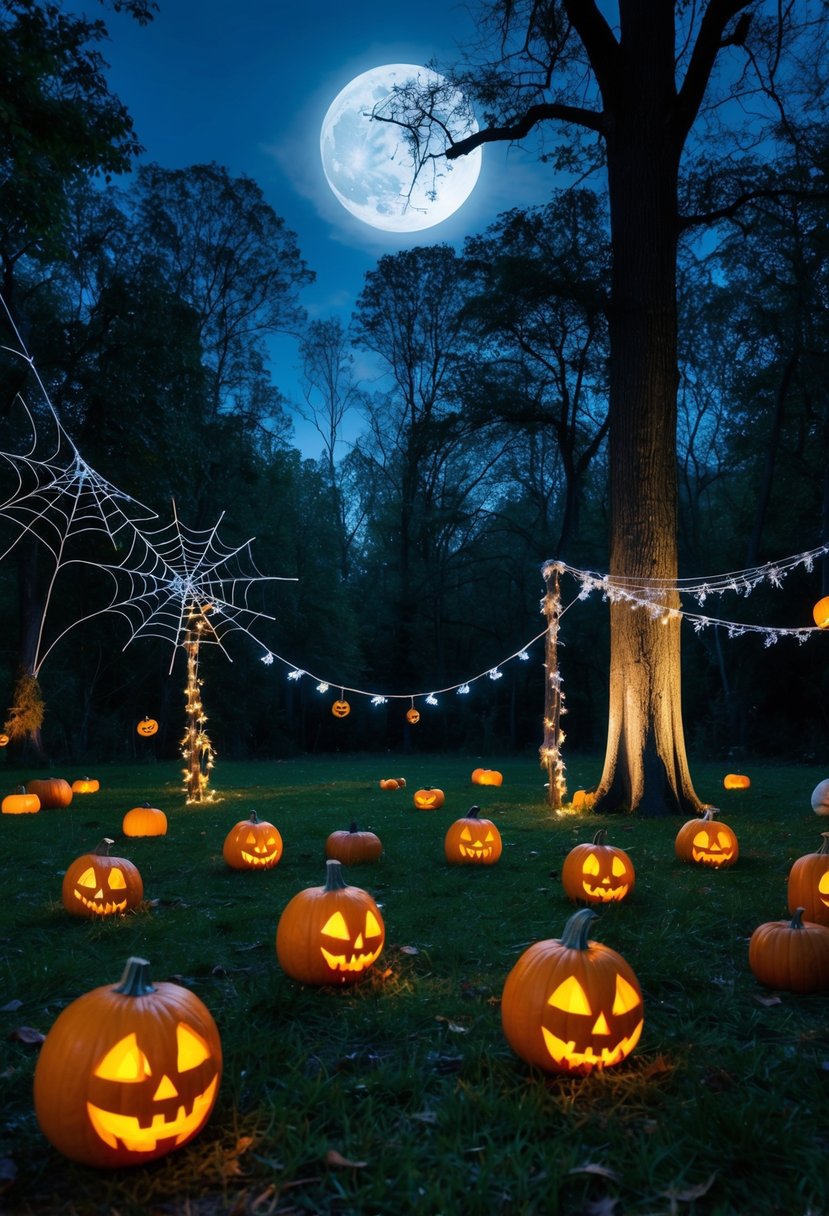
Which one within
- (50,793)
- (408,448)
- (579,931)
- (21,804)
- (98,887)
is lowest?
(21,804)

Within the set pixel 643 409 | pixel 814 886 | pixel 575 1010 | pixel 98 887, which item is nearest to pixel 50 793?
pixel 98 887

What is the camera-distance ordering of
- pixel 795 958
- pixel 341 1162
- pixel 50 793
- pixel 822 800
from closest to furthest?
pixel 341 1162 < pixel 795 958 < pixel 822 800 < pixel 50 793

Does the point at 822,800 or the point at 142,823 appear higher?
the point at 822,800

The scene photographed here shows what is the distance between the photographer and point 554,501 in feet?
112

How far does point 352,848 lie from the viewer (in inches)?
269

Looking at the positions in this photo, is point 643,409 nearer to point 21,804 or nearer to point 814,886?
point 814,886

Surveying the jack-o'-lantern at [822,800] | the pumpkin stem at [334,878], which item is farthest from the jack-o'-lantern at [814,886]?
the jack-o'-lantern at [822,800]

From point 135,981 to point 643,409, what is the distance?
30.3 ft

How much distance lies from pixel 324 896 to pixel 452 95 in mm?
12321

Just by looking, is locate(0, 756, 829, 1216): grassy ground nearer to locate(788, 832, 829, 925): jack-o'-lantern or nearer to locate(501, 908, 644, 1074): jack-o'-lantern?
locate(501, 908, 644, 1074): jack-o'-lantern

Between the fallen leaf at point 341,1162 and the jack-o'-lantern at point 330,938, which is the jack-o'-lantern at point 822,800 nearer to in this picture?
the jack-o'-lantern at point 330,938

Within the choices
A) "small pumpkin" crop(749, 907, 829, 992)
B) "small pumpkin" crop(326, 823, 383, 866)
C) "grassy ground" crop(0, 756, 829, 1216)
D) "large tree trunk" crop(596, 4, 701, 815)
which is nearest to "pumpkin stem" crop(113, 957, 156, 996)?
"grassy ground" crop(0, 756, 829, 1216)

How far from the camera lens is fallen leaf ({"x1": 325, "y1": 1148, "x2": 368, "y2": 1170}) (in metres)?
2.39

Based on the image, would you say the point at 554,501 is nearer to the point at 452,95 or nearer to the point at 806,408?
the point at 806,408
